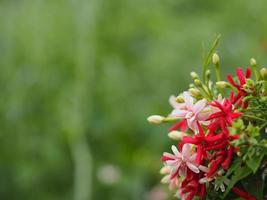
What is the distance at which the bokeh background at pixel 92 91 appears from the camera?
4.24 meters

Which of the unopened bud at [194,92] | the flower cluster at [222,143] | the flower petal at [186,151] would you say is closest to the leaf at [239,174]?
the flower cluster at [222,143]

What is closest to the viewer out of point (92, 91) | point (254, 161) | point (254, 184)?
point (254, 161)

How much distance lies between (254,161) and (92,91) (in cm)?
300

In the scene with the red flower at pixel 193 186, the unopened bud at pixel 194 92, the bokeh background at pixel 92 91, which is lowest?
the red flower at pixel 193 186

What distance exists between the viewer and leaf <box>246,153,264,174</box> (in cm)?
140

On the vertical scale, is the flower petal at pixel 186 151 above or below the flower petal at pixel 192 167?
above

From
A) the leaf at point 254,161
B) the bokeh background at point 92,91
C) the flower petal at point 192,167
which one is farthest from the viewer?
the bokeh background at point 92,91

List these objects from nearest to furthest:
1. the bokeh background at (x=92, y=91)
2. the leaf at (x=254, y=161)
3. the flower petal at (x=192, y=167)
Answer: the leaf at (x=254, y=161)
the flower petal at (x=192, y=167)
the bokeh background at (x=92, y=91)

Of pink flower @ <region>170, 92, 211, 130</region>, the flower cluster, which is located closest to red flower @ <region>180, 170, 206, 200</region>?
the flower cluster

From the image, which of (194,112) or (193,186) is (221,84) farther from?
(193,186)

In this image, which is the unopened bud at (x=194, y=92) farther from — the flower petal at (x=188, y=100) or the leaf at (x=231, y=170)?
the leaf at (x=231, y=170)

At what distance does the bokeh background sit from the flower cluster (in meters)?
2.53

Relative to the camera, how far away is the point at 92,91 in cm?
437

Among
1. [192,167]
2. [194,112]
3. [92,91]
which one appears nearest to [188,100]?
[194,112]
